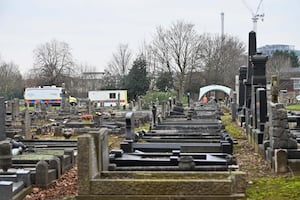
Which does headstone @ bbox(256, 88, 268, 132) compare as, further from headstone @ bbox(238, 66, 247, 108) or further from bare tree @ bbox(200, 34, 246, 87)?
bare tree @ bbox(200, 34, 246, 87)

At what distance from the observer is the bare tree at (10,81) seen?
66.4 metres

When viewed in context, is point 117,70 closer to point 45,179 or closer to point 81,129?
point 81,129

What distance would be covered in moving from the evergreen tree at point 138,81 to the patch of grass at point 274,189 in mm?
52068

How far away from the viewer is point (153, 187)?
26.8 ft

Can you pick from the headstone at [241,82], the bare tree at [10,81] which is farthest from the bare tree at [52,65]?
the headstone at [241,82]

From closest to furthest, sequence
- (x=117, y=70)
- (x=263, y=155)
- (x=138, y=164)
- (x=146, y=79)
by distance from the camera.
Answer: (x=138, y=164) → (x=263, y=155) → (x=146, y=79) → (x=117, y=70)

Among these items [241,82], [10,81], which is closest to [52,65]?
[10,81]

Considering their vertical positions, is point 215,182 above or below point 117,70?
below

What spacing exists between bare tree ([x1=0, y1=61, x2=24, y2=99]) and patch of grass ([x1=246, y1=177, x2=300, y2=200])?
191 feet

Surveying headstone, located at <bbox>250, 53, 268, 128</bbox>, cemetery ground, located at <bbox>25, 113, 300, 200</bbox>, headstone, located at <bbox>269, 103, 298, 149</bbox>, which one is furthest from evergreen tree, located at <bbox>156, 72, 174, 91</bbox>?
headstone, located at <bbox>269, 103, 298, 149</bbox>

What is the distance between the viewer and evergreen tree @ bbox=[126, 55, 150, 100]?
62.0m

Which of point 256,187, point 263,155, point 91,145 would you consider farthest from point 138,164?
point 263,155

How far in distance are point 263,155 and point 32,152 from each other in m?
6.55

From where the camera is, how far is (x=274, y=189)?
9.08 metres
